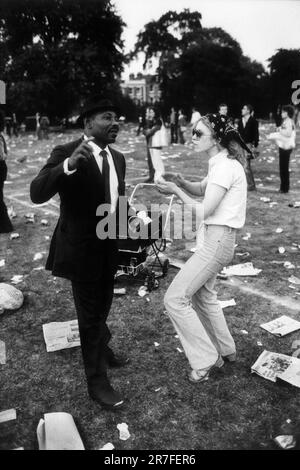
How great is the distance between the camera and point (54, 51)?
3491 centimetres

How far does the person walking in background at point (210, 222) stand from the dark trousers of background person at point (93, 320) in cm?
48

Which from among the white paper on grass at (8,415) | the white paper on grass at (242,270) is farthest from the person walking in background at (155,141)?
the white paper on grass at (8,415)

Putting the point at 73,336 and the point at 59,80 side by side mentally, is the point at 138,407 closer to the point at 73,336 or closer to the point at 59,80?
the point at 73,336

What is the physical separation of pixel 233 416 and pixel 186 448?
47 cm

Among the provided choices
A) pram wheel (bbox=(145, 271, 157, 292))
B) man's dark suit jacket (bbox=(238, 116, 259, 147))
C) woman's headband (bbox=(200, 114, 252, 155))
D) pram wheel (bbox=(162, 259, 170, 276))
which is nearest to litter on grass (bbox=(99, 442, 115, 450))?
woman's headband (bbox=(200, 114, 252, 155))

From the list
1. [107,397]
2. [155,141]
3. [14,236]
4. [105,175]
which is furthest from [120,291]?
[155,141]

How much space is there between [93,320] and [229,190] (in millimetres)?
1365

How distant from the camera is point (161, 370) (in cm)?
366

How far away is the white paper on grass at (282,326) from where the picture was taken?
4.16 meters

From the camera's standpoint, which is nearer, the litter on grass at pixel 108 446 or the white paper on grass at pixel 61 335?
the litter on grass at pixel 108 446

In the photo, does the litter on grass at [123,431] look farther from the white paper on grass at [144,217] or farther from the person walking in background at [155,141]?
the person walking in background at [155,141]

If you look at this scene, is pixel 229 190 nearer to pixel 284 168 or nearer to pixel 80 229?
pixel 80 229

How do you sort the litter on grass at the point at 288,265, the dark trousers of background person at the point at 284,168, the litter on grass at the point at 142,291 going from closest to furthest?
the litter on grass at the point at 142,291, the litter on grass at the point at 288,265, the dark trousers of background person at the point at 284,168

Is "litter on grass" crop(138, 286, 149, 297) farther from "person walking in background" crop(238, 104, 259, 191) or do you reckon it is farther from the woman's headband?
"person walking in background" crop(238, 104, 259, 191)
